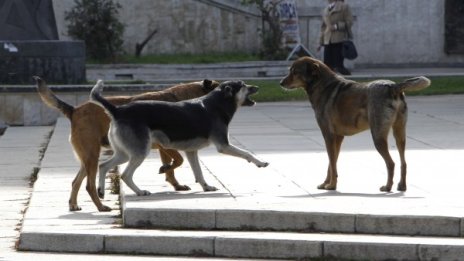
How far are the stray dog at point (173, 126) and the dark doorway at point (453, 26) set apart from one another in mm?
22326

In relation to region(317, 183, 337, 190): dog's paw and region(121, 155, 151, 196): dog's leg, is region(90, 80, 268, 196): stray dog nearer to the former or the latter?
region(121, 155, 151, 196): dog's leg

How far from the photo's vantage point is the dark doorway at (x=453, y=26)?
3288cm

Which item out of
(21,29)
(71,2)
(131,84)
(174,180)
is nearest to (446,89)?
(131,84)

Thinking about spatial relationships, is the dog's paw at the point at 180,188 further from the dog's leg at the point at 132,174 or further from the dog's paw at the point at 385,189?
the dog's paw at the point at 385,189

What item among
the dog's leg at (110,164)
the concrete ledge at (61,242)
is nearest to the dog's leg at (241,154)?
the dog's leg at (110,164)

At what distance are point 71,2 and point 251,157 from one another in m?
20.9

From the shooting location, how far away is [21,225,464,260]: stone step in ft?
29.3

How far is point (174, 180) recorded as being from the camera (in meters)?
11.3

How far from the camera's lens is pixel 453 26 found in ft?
108

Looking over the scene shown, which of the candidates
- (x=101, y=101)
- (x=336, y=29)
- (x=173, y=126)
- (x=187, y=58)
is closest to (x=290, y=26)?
Answer: (x=187, y=58)

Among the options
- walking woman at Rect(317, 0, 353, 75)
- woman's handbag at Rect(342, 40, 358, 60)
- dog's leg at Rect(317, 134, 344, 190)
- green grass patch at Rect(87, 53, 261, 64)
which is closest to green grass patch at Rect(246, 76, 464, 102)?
woman's handbag at Rect(342, 40, 358, 60)

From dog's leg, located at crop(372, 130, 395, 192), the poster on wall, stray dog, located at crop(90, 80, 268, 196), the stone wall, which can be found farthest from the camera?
the stone wall

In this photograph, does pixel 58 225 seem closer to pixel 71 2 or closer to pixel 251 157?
pixel 251 157

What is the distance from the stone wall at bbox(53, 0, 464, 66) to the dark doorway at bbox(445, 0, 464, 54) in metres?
0.16
